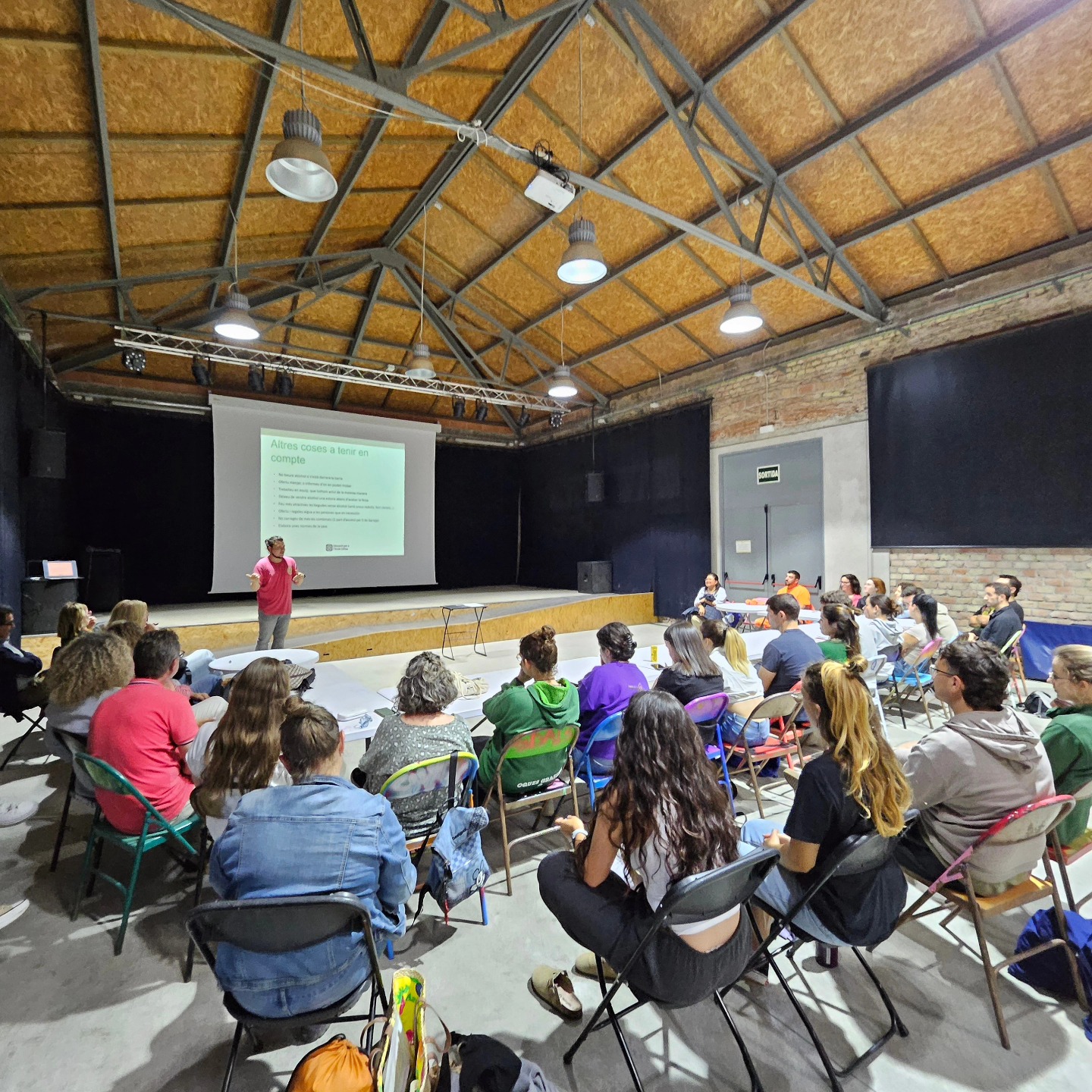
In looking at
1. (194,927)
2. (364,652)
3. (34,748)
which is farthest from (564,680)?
(364,652)

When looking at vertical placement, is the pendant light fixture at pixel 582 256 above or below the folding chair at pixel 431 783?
above

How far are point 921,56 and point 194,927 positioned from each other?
22.5 ft

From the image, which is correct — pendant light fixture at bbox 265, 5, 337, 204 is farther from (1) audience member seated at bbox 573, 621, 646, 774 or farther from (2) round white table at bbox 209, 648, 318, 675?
(1) audience member seated at bbox 573, 621, 646, 774

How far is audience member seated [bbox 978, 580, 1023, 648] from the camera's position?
465 cm

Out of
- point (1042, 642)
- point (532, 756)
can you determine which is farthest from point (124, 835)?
point (1042, 642)

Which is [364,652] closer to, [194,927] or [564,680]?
[564,680]

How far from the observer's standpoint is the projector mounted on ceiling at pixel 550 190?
4562 millimetres

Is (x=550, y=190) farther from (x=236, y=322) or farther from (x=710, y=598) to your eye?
(x=710, y=598)

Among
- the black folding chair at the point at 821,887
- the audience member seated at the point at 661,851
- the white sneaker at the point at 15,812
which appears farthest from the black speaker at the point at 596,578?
the audience member seated at the point at 661,851

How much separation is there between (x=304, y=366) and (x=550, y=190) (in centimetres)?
614

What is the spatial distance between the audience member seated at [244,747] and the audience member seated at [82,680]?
969mm

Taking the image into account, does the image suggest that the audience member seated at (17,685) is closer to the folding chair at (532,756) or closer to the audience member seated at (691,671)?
the folding chair at (532,756)

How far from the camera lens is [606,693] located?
261 centimetres

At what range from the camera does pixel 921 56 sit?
452 centimetres
